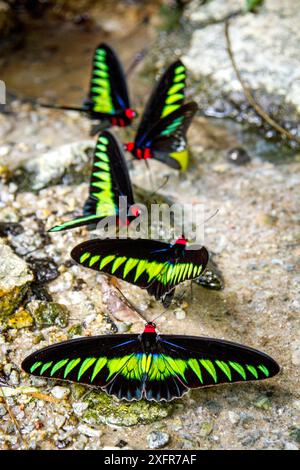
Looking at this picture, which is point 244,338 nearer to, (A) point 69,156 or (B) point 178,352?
(B) point 178,352

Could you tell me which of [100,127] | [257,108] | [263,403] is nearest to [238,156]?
[257,108]

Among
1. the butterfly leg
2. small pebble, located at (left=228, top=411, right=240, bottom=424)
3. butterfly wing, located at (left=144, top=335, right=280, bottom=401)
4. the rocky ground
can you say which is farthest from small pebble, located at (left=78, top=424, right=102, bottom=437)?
the butterfly leg

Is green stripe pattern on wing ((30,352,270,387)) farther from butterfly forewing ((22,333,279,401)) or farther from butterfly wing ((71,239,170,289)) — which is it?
butterfly wing ((71,239,170,289))

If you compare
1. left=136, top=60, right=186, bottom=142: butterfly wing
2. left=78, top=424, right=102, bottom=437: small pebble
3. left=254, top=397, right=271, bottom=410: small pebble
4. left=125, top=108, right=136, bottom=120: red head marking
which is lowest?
left=78, top=424, right=102, bottom=437: small pebble

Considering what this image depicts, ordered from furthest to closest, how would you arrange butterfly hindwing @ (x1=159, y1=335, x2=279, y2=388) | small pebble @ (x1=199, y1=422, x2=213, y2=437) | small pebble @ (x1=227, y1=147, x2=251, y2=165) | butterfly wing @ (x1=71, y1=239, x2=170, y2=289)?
small pebble @ (x1=227, y1=147, x2=251, y2=165) → butterfly wing @ (x1=71, y1=239, x2=170, y2=289) → small pebble @ (x1=199, y1=422, x2=213, y2=437) → butterfly hindwing @ (x1=159, y1=335, x2=279, y2=388)

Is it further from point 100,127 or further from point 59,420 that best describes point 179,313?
point 100,127

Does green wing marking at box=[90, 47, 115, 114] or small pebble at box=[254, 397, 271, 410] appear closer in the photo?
small pebble at box=[254, 397, 271, 410]
